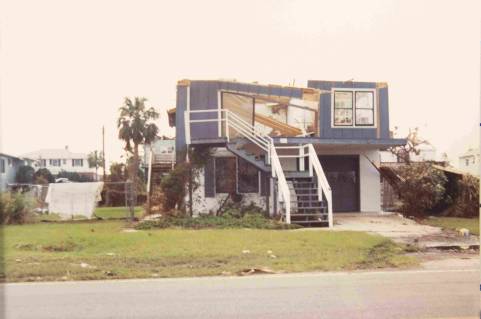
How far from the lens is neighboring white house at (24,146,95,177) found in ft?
277

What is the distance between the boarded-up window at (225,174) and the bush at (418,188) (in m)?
6.01

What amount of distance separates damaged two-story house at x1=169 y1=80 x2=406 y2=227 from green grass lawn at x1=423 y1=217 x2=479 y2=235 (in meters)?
3.00

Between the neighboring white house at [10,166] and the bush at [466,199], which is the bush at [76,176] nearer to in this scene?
the neighboring white house at [10,166]

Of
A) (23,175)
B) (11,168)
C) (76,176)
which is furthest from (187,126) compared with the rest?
(76,176)

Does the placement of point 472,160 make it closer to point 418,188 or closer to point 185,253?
point 418,188

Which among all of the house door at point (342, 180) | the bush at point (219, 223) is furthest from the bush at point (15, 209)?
the house door at point (342, 180)

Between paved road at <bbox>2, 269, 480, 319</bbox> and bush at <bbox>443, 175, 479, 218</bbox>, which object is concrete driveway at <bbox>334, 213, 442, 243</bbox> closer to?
bush at <bbox>443, 175, 479, 218</bbox>

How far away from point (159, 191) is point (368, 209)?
27.1 ft

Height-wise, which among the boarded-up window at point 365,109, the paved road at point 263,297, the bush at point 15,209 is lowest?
the paved road at point 263,297

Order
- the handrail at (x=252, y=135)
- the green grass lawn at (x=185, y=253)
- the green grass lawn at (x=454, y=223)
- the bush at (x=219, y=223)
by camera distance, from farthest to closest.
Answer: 1. the handrail at (x=252, y=135)
2. the green grass lawn at (x=454, y=223)
3. the bush at (x=219, y=223)
4. the green grass lawn at (x=185, y=253)

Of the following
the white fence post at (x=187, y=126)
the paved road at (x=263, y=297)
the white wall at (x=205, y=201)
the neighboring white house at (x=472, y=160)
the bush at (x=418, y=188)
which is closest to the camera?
the paved road at (x=263, y=297)

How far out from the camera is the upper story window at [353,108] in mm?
21328

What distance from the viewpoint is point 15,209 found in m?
18.8

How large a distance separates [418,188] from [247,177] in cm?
602
